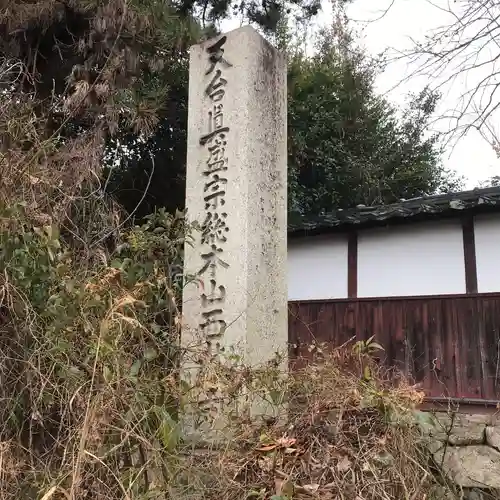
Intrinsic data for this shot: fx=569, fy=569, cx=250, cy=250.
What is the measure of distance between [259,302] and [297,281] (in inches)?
203

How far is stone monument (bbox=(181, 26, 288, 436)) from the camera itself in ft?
14.0

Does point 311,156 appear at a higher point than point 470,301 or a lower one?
higher

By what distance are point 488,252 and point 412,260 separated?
1.05 m

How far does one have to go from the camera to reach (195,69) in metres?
4.97

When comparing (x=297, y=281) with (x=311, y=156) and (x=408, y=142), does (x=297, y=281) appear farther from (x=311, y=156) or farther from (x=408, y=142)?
(x=408, y=142)

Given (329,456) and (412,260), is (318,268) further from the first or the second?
(329,456)

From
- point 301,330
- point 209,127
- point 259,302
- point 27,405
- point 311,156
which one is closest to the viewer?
point 27,405

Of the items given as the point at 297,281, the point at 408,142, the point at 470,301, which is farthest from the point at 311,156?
the point at 470,301

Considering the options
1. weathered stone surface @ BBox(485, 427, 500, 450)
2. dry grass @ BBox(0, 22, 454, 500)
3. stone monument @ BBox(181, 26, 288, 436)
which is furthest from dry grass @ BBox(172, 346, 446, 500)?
weathered stone surface @ BBox(485, 427, 500, 450)

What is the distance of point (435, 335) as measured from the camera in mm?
7586

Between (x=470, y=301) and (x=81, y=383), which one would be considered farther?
(x=470, y=301)

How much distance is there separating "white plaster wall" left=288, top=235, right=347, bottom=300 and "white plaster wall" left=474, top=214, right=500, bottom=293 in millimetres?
2012

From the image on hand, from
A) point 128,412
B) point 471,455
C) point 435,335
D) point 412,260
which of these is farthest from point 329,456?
point 412,260

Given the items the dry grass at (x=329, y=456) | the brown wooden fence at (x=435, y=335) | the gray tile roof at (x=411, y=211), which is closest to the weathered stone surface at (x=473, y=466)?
the dry grass at (x=329, y=456)
